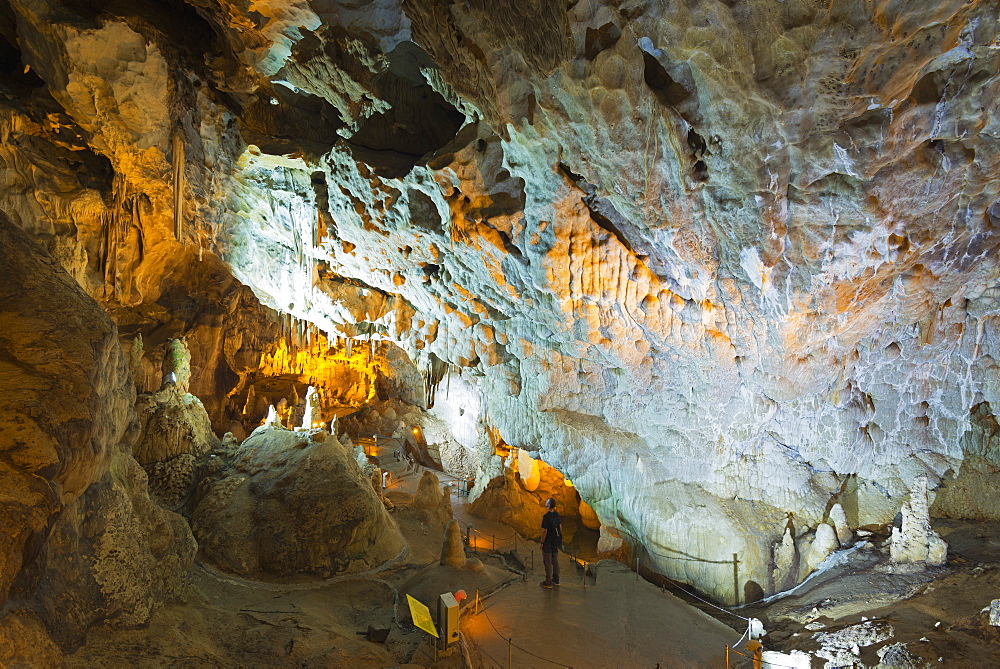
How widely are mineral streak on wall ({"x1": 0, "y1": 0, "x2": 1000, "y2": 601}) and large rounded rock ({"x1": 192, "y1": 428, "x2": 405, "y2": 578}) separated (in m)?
3.66

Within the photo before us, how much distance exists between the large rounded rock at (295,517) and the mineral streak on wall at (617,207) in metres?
3.66

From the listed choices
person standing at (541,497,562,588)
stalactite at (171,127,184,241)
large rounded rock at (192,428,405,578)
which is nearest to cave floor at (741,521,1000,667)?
person standing at (541,497,562,588)

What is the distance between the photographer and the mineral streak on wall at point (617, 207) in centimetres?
477

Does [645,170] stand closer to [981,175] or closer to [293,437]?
[981,175]

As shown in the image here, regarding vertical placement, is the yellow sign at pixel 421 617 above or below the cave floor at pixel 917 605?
above

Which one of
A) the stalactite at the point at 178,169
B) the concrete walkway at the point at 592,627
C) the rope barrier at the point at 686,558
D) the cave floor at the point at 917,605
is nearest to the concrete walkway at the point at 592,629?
the concrete walkway at the point at 592,627

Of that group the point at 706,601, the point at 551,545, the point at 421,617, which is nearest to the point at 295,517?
the point at 421,617

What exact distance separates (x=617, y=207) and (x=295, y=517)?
6267mm

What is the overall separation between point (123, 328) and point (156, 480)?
7.99 m

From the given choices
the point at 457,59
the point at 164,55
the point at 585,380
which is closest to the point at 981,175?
the point at 457,59

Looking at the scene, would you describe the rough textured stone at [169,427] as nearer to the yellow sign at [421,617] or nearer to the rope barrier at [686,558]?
the yellow sign at [421,617]

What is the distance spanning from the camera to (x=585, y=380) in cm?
1068

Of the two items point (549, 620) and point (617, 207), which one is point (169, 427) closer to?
point (549, 620)

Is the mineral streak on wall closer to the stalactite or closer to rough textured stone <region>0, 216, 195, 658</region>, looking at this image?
the stalactite
